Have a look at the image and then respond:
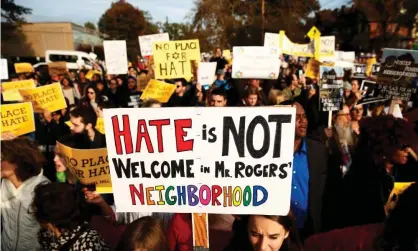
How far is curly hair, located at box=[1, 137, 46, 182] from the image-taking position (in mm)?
2815

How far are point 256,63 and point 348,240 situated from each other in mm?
5406

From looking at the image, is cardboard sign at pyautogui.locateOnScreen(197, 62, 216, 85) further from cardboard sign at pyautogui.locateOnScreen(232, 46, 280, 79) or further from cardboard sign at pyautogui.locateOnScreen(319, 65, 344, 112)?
cardboard sign at pyautogui.locateOnScreen(319, 65, 344, 112)

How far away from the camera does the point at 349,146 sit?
4.07 meters

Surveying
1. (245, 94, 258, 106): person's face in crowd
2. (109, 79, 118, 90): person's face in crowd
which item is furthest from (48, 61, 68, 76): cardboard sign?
(245, 94, 258, 106): person's face in crowd

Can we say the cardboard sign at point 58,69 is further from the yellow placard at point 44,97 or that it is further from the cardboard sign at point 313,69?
the cardboard sign at point 313,69

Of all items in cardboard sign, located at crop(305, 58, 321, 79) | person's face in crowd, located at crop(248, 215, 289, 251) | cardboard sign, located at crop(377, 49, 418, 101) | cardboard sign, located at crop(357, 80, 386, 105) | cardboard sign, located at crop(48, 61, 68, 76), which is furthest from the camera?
cardboard sign, located at crop(48, 61, 68, 76)

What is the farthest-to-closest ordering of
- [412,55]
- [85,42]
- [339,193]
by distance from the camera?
1. [85,42]
2. [412,55]
3. [339,193]

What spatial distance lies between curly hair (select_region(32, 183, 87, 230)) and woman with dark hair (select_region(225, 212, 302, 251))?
3.10ft

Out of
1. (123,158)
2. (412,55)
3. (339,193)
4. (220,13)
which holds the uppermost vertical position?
(220,13)

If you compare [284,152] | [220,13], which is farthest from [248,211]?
[220,13]

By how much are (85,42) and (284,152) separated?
160ft

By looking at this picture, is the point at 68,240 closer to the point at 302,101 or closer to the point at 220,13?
the point at 302,101

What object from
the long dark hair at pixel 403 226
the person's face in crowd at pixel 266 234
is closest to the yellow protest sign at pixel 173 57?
the person's face in crowd at pixel 266 234

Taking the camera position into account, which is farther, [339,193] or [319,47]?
[319,47]
